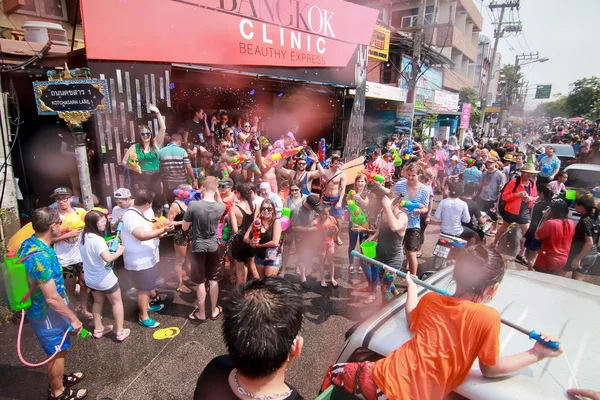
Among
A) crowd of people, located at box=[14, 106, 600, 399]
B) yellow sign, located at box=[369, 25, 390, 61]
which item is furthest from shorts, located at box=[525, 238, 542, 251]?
yellow sign, located at box=[369, 25, 390, 61]

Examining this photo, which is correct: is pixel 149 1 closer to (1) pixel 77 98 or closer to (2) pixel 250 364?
(1) pixel 77 98

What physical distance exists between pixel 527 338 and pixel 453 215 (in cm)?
319

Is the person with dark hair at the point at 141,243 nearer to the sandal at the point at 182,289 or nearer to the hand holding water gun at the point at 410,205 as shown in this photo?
the sandal at the point at 182,289

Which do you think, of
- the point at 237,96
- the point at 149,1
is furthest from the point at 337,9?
the point at 149,1

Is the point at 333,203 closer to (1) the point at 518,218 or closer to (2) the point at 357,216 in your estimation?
(2) the point at 357,216

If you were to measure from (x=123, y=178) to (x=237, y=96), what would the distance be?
6414mm

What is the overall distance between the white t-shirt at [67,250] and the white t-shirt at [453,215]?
4839 mm

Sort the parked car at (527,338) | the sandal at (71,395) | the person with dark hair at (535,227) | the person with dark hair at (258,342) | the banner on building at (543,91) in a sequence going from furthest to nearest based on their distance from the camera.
→ the banner on building at (543,91)
the person with dark hair at (535,227)
the sandal at (71,395)
the parked car at (527,338)
the person with dark hair at (258,342)

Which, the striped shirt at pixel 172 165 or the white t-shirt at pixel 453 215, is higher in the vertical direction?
the striped shirt at pixel 172 165

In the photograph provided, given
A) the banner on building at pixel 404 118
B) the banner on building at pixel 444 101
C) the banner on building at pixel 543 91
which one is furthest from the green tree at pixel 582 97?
the banner on building at pixel 404 118

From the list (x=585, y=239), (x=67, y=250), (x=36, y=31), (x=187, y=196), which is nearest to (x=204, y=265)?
(x=187, y=196)

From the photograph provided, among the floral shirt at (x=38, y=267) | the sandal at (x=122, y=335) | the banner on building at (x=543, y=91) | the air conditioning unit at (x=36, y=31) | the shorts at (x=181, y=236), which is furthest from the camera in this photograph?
the banner on building at (x=543, y=91)

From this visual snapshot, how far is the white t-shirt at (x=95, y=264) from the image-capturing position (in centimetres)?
346

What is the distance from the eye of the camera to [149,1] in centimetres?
603
